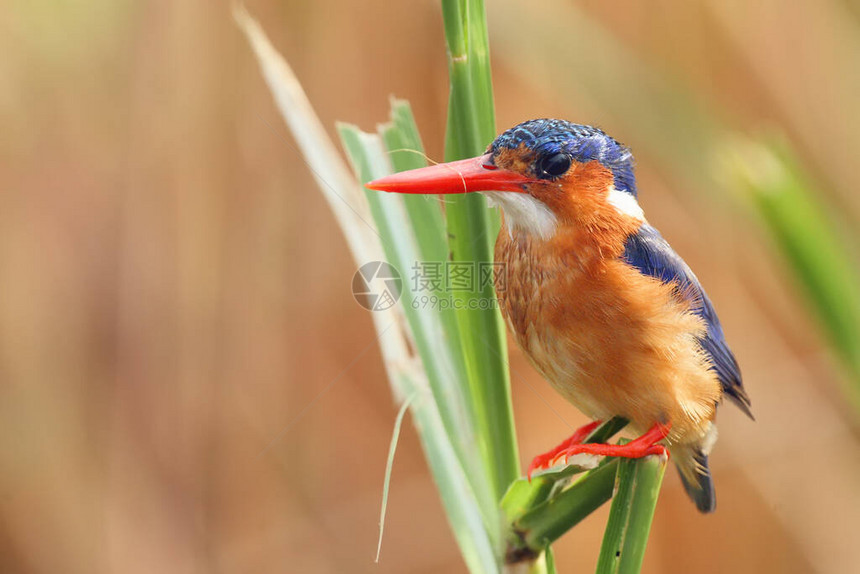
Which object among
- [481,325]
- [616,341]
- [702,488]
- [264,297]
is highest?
[264,297]

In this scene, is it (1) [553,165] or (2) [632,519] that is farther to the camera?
(1) [553,165]

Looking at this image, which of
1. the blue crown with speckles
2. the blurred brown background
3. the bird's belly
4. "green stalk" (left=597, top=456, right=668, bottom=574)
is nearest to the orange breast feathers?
the bird's belly

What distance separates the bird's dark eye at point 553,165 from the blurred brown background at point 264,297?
722 mm

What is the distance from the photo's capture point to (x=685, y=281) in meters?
1.33

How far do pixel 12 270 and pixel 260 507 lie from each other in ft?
3.27

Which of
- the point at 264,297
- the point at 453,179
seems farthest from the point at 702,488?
the point at 264,297

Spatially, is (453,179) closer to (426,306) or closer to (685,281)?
(426,306)

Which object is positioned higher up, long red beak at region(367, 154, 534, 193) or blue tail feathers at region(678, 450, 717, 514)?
long red beak at region(367, 154, 534, 193)

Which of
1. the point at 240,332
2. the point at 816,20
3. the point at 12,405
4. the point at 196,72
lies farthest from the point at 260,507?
the point at 816,20

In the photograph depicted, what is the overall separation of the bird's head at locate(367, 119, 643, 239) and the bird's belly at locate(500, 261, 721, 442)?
0.10m

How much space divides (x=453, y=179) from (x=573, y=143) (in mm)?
264

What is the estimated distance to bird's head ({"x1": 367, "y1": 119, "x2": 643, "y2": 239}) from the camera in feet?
3.80

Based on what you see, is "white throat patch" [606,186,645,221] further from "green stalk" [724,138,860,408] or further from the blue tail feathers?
the blue tail feathers

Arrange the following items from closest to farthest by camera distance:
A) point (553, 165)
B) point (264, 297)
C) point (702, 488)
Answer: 1. point (553, 165)
2. point (702, 488)
3. point (264, 297)
